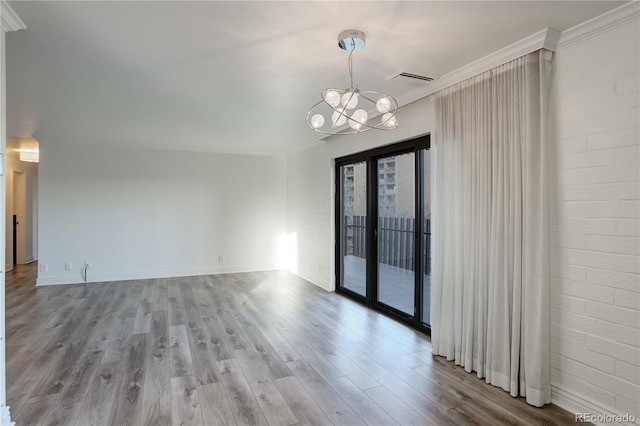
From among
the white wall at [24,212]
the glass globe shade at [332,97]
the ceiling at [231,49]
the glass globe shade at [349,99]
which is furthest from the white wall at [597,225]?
the white wall at [24,212]

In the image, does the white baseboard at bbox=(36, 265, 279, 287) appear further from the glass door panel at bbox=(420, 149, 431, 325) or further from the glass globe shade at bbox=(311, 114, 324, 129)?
the glass globe shade at bbox=(311, 114, 324, 129)

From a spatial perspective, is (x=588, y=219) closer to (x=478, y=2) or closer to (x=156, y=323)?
(x=478, y=2)

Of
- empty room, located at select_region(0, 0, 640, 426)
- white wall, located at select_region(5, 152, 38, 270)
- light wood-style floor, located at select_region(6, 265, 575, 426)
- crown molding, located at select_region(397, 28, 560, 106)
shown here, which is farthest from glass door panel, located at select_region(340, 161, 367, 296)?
white wall, located at select_region(5, 152, 38, 270)

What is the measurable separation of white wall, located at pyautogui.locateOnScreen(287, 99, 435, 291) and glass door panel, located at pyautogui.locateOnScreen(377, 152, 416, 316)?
0.38 m

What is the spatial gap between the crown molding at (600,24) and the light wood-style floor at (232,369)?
2.53 m

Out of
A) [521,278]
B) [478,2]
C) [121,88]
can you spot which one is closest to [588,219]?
[521,278]

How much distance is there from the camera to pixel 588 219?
2.24m

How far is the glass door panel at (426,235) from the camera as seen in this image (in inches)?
149

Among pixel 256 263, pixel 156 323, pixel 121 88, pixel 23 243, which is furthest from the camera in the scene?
pixel 23 243

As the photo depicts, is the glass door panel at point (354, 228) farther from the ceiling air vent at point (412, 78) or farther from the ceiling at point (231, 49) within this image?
the ceiling air vent at point (412, 78)

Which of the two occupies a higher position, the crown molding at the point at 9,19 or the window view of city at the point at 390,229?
the crown molding at the point at 9,19

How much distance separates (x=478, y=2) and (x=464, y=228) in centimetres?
174

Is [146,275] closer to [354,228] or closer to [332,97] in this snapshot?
[354,228]

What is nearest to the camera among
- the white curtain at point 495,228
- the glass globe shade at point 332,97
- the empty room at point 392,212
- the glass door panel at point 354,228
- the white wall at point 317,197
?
the empty room at point 392,212
